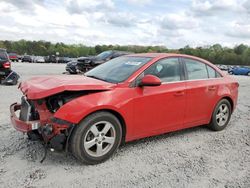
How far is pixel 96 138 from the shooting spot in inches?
154

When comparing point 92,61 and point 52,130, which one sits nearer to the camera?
point 52,130

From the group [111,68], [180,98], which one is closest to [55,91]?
[111,68]

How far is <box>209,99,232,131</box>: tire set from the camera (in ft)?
18.6

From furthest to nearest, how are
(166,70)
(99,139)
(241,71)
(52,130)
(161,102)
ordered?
(241,71)
(166,70)
(161,102)
(99,139)
(52,130)

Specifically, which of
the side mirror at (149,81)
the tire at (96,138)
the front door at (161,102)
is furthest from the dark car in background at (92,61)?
the tire at (96,138)

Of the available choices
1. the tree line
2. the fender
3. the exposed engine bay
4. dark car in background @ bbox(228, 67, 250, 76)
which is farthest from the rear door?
the tree line

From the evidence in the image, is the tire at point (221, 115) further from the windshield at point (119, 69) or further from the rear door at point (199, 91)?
the windshield at point (119, 69)

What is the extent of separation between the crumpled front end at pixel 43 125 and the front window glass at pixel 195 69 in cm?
256

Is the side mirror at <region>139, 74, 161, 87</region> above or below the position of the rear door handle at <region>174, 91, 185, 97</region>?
above

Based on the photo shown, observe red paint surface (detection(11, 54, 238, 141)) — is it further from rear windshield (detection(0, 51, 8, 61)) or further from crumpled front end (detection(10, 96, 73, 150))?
rear windshield (detection(0, 51, 8, 61))

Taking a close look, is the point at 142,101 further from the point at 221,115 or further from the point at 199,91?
the point at 221,115

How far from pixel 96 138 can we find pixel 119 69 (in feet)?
4.47

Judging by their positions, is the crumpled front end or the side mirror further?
the side mirror

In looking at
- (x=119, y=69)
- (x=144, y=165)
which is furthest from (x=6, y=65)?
(x=144, y=165)
